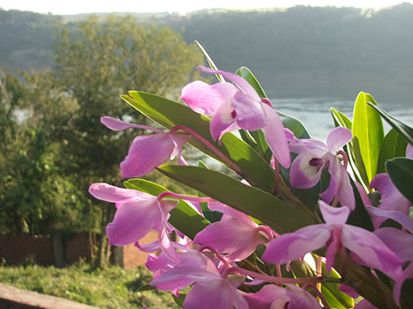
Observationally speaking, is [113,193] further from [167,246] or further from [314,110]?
[314,110]

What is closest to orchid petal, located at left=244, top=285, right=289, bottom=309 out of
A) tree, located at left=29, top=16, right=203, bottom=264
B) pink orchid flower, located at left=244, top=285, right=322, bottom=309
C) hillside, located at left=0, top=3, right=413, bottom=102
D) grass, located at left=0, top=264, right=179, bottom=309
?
pink orchid flower, located at left=244, top=285, right=322, bottom=309

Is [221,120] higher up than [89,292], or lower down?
higher up

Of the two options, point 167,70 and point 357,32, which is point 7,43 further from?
point 357,32

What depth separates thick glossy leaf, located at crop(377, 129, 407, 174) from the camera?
268 mm

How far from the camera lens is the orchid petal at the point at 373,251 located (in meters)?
0.14

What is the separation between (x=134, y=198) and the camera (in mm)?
192

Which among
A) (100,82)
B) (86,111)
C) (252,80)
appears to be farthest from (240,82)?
(100,82)

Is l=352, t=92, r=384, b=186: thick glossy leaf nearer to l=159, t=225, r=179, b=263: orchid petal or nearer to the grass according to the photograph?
l=159, t=225, r=179, b=263: orchid petal

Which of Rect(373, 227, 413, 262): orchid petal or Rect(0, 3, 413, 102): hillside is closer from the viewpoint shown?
Rect(373, 227, 413, 262): orchid petal

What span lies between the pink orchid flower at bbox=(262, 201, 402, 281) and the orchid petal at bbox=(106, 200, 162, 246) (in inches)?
2.3

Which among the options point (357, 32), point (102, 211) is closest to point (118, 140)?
point (102, 211)

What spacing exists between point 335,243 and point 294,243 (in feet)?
0.04

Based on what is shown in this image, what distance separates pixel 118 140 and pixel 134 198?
19.5 feet

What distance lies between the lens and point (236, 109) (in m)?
0.16
